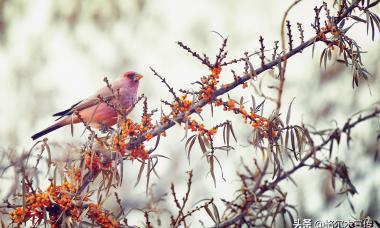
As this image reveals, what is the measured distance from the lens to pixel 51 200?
1.88 meters

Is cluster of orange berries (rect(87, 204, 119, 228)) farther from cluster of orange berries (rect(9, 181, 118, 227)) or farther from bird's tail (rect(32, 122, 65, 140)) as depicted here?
bird's tail (rect(32, 122, 65, 140))

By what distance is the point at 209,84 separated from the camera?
6.60 feet

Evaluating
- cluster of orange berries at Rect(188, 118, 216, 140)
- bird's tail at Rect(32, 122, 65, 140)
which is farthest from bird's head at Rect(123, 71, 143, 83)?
cluster of orange berries at Rect(188, 118, 216, 140)

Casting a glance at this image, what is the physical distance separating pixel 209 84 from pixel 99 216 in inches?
21.4

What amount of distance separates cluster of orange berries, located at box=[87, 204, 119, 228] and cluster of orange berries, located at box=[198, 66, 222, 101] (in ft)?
1.59

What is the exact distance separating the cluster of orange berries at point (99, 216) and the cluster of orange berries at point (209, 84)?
48 centimetres

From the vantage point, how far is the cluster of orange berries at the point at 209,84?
200 cm

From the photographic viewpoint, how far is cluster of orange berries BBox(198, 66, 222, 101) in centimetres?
200

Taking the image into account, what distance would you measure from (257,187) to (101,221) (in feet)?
1.95

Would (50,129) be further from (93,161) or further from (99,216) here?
(99,216)

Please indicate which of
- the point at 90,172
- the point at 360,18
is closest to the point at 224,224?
the point at 90,172

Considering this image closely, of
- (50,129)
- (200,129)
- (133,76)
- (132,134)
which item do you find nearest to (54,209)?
(132,134)

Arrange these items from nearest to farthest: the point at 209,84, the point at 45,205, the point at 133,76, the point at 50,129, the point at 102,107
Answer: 1. the point at 45,205
2. the point at 209,84
3. the point at 102,107
4. the point at 50,129
5. the point at 133,76

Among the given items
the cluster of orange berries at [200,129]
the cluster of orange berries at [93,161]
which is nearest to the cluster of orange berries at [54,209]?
the cluster of orange berries at [93,161]
